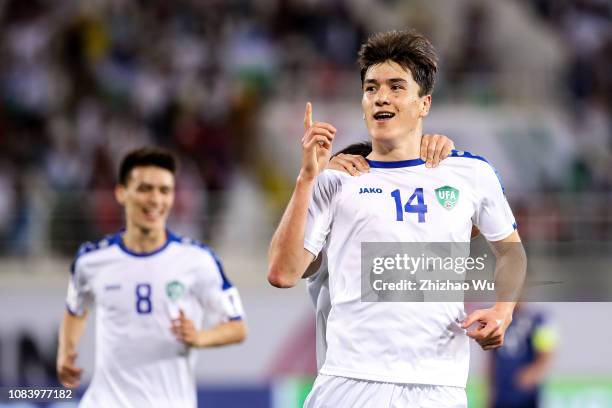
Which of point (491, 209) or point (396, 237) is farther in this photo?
point (491, 209)

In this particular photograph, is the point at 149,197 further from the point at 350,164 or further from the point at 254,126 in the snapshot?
the point at 254,126

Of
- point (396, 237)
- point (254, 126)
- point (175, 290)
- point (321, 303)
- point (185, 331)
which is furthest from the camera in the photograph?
point (254, 126)

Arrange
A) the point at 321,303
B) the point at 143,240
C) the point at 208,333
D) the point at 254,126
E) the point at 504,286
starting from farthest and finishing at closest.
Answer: the point at 254,126, the point at 143,240, the point at 208,333, the point at 321,303, the point at 504,286

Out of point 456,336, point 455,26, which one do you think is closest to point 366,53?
point 456,336

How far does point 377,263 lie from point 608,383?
6742mm

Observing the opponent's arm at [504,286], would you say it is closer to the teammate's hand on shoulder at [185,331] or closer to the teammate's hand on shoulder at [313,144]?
the teammate's hand on shoulder at [313,144]

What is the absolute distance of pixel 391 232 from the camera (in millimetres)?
4465

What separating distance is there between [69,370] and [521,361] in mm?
4070

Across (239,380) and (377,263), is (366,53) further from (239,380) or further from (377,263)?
(239,380)

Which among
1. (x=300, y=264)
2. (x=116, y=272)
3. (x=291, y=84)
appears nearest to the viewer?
(x=300, y=264)

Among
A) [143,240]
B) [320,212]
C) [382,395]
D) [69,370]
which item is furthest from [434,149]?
[69,370]

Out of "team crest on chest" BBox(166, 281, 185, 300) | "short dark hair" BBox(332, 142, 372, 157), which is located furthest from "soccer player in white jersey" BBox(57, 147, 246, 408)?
"short dark hair" BBox(332, 142, 372, 157)

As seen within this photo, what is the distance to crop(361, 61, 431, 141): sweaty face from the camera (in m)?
4.50

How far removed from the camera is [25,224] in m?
11.3
